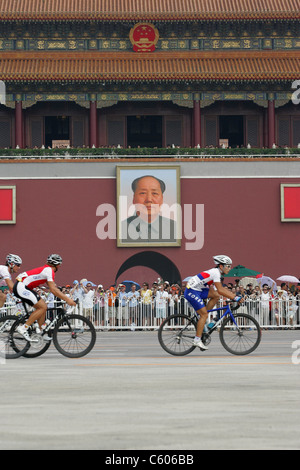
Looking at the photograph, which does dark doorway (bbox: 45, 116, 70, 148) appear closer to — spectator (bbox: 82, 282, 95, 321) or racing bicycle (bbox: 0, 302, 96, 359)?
spectator (bbox: 82, 282, 95, 321)

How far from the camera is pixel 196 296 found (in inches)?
599

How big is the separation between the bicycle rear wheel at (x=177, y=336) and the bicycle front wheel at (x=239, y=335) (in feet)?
1.74

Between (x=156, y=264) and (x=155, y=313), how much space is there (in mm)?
10912

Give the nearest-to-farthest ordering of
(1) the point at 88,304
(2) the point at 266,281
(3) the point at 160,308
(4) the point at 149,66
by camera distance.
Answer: (3) the point at 160,308 → (1) the point at 88,304 → (2) the point at 266,281 → (4) the point at 149,66

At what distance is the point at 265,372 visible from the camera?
485 inches

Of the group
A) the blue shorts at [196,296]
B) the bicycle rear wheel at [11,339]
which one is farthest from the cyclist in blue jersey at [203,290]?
the bicycle rear wheel at [11,339]

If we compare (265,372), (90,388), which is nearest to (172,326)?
(265,372)

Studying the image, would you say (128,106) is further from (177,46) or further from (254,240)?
(254,240)

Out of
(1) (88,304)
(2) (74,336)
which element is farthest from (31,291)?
(1) (88,304)

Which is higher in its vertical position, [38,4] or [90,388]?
[38,4]

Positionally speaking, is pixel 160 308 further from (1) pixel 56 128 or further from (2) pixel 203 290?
(1) pixel 56 128

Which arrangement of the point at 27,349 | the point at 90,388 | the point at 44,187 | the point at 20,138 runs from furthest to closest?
the point at 20,138 < the point at 44,187 < the point at 27,349 < the point at 90,388

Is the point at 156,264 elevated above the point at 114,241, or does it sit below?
below

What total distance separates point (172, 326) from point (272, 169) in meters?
23.1
